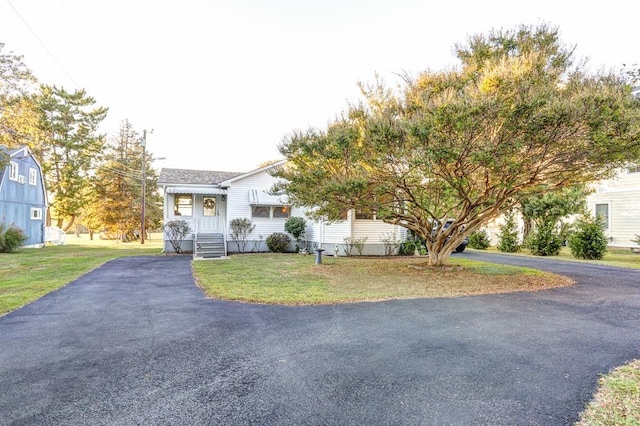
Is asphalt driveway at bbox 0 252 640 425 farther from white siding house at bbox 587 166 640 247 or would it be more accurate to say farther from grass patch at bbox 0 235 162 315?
white siding house at bbox 587 166 640 247

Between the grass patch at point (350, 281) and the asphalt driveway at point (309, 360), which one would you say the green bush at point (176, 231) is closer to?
the grass patch at point (350, 281)

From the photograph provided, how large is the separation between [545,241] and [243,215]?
15.6 metres

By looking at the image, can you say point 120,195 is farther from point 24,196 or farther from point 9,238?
point 9,238

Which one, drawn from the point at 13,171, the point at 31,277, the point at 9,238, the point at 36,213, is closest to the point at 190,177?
the point at 9,238

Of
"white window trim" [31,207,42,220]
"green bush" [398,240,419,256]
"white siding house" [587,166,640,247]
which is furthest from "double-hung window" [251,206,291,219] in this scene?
"white siding house" [587,166,640,247]

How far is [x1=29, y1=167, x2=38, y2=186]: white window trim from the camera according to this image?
857 inches

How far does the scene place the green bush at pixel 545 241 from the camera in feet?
57.4

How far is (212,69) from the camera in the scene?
15.8 meters

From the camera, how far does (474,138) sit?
842 centimetres

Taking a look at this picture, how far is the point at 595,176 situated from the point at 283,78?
13030 millimetres

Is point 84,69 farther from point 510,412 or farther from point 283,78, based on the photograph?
point 510,412

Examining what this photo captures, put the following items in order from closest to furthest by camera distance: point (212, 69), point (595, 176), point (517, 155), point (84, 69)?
point (517, 155), point (595, 176), point (84, 69), point (212, 69)

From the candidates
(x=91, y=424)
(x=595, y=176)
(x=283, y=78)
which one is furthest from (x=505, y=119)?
(x=283, y=78)

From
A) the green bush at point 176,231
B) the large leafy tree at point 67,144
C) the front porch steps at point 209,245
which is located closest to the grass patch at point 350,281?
the front porch steps at point 209,245
